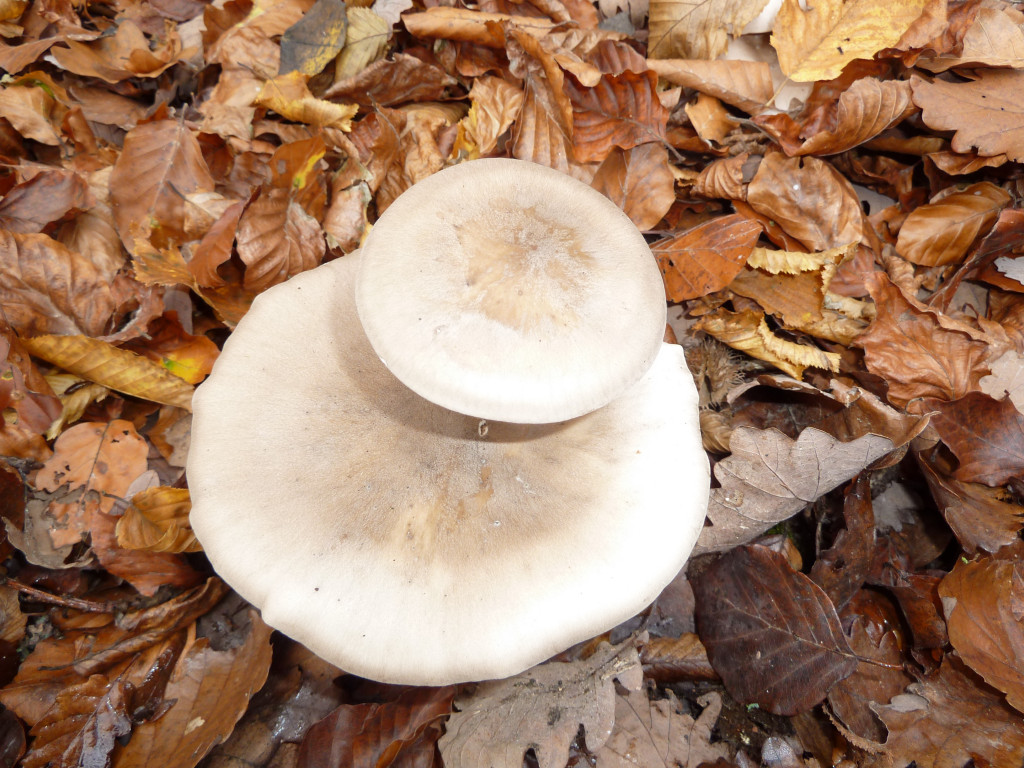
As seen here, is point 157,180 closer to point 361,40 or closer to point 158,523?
point 361,40

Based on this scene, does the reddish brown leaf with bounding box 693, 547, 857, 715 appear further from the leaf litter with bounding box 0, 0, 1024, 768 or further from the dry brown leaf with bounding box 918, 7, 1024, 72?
the dry brown leaf with bounding box 918, 7, 1024, 72

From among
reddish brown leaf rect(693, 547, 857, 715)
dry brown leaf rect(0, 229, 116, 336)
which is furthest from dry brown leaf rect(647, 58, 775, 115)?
dry brown leaf rect(0, 229, 116, 336)

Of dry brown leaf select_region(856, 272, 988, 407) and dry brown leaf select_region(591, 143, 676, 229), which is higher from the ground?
dry brown leaf select_region(591, 143, 676, 229)

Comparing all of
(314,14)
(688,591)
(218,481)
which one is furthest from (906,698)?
(314,14)

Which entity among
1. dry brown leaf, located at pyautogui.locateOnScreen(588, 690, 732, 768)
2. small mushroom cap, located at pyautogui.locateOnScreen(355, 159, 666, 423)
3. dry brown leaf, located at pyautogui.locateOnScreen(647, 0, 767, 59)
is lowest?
dry brown leaf, located at pyautogui.locateOnScreen(588, 690, 732, 768)

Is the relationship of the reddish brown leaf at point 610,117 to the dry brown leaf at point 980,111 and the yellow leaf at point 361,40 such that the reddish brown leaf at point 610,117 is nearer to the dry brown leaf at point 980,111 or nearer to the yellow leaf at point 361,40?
the yellow leaf at point 361,40

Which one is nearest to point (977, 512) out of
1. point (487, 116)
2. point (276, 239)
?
point (487, 116)

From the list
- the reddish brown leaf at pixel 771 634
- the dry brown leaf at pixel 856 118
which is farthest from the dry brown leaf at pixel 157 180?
the reddish brown leaf at pixel 771 634
